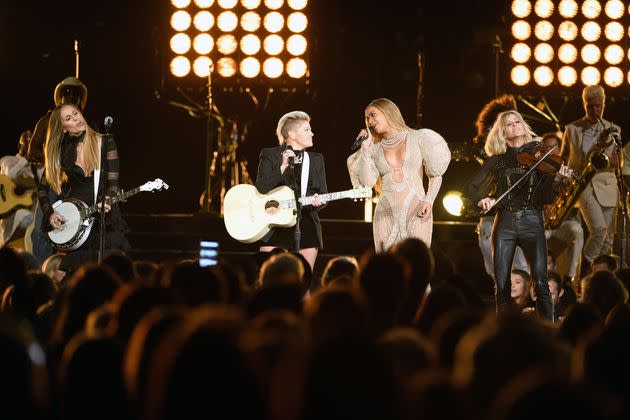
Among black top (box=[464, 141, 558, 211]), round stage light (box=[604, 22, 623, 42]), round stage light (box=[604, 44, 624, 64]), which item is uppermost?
round stage light (box=[604, 22, 623, 42])

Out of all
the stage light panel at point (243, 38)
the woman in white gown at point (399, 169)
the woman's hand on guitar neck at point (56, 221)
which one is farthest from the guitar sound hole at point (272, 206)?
the stage light panel at point (243, 38)

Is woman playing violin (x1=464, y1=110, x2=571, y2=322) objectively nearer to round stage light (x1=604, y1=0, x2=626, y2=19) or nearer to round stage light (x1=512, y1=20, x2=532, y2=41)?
round stage light (x1=512, y1=20, x2=532, y2=41)

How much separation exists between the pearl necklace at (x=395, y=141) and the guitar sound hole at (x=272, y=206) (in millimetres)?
1154

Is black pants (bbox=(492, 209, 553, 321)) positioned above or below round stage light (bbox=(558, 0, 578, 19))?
below

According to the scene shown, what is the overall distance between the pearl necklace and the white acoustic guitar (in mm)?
531

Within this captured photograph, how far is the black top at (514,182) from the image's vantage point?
22.6 ft

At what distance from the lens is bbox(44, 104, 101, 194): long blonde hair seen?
23.0 ft

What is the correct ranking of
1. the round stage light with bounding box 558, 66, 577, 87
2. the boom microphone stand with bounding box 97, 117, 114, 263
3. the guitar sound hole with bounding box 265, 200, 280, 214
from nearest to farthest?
1. the boom microphone stand with bounding box 97, 117, 114, 263
2. the guitar sound hole with bounding box 265, 200, 280, 214
3. the round stage light with bounding box 558, 66, 577, 87

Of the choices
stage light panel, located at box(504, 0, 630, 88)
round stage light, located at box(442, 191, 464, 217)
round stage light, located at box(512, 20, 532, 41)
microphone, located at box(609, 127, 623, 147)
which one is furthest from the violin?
round stage light, located at box(512, 20, 532, 41)

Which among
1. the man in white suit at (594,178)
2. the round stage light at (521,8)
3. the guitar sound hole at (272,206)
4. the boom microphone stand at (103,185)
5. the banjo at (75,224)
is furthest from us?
the round stage light at (521,8)

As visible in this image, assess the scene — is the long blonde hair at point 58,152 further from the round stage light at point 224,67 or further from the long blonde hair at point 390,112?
the round stage light at point 224,67

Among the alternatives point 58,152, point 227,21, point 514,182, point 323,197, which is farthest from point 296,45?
point 514,182

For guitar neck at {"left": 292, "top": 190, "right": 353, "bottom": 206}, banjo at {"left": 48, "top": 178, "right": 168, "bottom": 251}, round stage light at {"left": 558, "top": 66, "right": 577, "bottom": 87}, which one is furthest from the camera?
round stage light at {"left": 558, "top": 66, "right": 577, "bottom": 87}

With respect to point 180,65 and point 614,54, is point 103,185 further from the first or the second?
point 614,54
